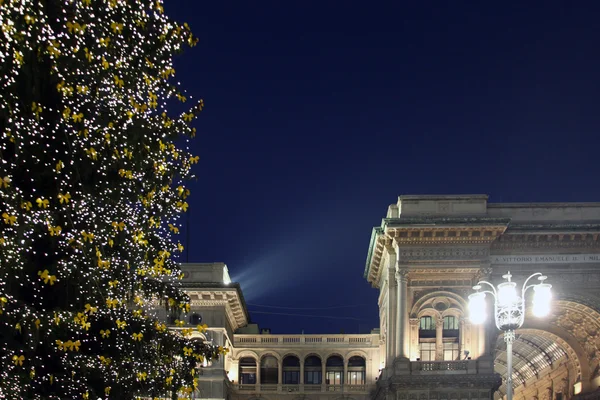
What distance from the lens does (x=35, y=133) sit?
56.2 ft

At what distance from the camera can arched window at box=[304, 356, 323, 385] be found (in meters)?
69.4

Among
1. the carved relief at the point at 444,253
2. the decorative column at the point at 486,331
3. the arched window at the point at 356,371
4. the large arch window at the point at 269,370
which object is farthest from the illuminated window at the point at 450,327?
the large arch window at the point at 269,370

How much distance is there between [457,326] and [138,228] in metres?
35.6

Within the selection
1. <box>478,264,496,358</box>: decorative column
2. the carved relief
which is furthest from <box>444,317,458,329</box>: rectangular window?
the carved relief

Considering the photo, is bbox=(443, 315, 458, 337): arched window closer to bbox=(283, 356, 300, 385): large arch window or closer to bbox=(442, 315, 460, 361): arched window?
bbox=(442, 315, 460, 361): arched window

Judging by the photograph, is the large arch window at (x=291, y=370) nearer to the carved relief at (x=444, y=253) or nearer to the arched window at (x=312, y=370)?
the arched window at (x=312, y=370)

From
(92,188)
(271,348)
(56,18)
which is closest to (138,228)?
(92,188)

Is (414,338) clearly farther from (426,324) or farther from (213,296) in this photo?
(213,296)

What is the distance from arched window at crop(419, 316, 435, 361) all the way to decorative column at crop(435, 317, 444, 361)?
0.55 meters

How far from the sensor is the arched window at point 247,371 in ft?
224

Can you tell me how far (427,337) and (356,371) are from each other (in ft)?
56.8

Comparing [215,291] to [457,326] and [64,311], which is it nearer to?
[457,326]

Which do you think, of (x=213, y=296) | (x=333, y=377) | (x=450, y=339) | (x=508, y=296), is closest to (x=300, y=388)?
(x=333, y=377)

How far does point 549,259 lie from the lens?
51.8 meters
